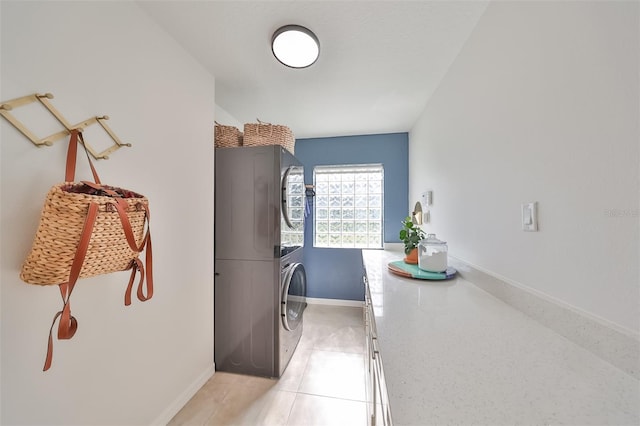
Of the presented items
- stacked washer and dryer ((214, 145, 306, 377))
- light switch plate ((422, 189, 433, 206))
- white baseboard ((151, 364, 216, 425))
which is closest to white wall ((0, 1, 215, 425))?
white baseboard ((151, 364, 216, 425))

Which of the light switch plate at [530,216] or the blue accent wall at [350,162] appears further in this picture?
the blue accent wall at [350,162]

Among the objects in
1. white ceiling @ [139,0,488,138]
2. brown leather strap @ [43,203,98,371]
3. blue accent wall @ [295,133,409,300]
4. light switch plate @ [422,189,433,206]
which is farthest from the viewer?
blue accent wall @ [295,133,409,300]

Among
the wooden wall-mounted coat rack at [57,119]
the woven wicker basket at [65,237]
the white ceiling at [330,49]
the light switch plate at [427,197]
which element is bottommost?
the woven wicker basket at [65,237]

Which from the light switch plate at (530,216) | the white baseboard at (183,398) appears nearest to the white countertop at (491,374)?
the light switch plate at (530,216)

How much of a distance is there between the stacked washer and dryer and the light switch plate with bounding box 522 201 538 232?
145 centimetres

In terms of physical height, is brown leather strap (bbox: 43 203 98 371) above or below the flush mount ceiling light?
below

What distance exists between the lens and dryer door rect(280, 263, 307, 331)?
1864 mm

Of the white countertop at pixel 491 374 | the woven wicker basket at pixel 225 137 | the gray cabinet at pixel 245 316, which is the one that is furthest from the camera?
the woven wicker basket at pixel 225 137

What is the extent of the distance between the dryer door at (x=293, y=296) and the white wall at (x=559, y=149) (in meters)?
1.31

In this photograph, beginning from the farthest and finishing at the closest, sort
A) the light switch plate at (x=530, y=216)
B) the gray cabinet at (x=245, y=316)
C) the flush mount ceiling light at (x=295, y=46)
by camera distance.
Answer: the gray cabinet at (x=245, y=316) → the flush mount ceiling light at (x=295, y=46) → the light switch plate at (x=530, y=216)

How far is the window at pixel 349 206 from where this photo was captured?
3377 mm

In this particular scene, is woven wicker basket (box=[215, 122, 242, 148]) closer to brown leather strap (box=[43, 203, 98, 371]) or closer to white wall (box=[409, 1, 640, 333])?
brown leather strap (box=[43, 203, 98, 371])

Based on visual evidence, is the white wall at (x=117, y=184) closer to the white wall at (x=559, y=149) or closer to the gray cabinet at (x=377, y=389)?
the gray cabinet at (x=377, y=389)

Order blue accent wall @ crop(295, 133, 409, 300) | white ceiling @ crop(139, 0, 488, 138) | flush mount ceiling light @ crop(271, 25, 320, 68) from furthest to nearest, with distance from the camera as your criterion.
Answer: blue accent wall @ crop(295, 133, 409, 300) < flush mount ceiling light @ crop(271, 25, 320, 68) < white ceiling @ crop(139, 0, 488, 138)
